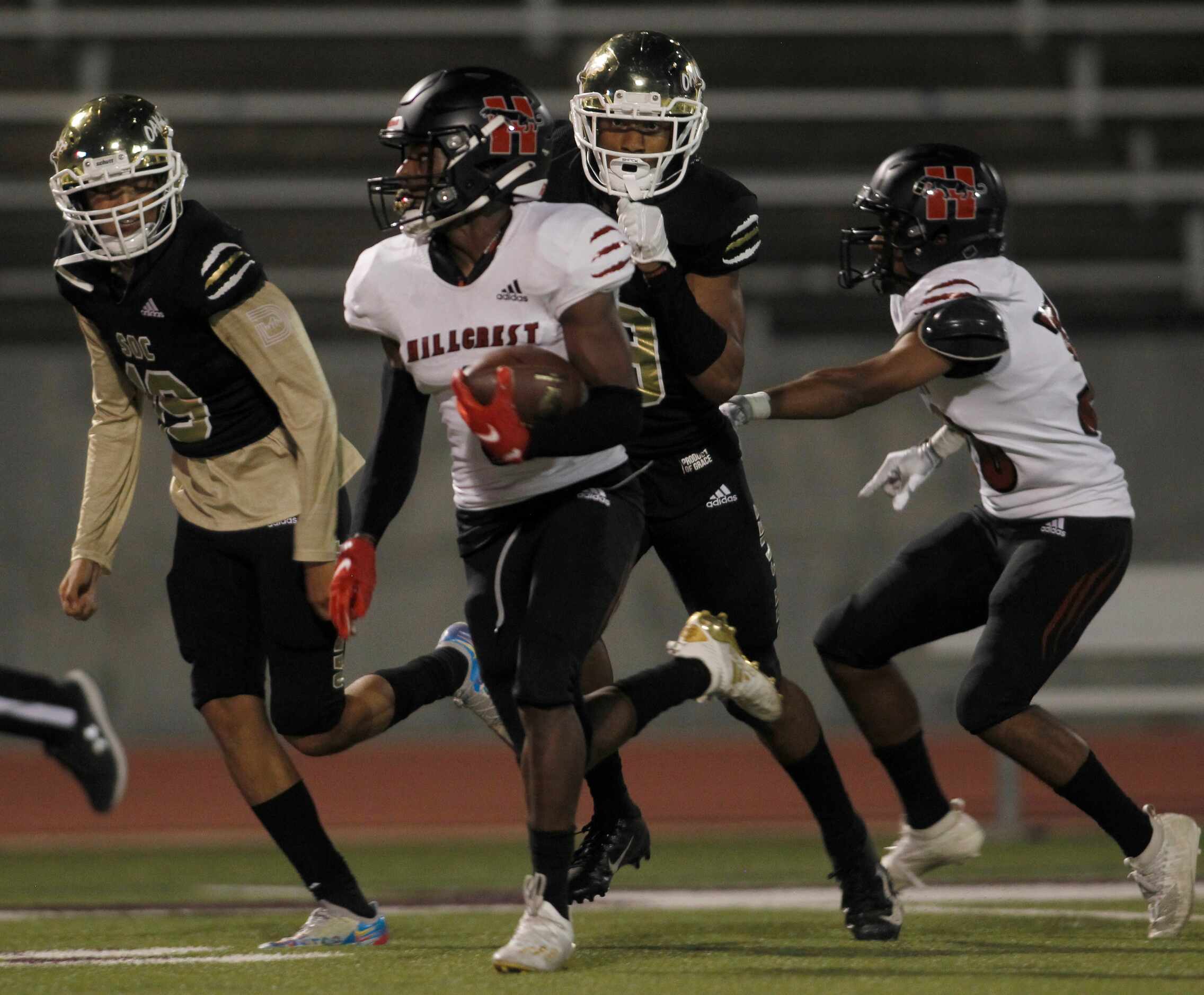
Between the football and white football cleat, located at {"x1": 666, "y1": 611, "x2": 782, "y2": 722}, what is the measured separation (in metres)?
0.77

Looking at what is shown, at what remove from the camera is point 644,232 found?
12.0 ft

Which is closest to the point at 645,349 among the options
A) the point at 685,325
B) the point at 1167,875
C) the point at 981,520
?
the point at 685,325

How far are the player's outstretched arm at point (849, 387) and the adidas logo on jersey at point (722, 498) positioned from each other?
23 centimetres

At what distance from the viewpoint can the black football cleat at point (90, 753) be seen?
4371 millimetres

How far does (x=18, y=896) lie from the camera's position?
212 inches

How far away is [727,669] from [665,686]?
0.47ft

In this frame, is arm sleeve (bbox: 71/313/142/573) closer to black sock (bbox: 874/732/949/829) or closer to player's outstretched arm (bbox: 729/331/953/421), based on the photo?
player's outstretched arm (bbox: 729/331/953/421)

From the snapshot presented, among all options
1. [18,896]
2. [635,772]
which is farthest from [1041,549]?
[635,772]

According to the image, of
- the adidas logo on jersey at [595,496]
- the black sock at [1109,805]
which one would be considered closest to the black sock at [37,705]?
the adidas logo on jersey at [595,496]

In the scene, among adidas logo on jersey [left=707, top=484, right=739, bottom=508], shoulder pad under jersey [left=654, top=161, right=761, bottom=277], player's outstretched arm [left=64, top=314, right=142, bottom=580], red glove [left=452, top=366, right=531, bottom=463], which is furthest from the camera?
player's outstretched arm [left=64, top=314, right=142, bottom=580]

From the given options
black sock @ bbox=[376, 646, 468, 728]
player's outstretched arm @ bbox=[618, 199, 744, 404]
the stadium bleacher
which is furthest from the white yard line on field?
the stadium bleacher

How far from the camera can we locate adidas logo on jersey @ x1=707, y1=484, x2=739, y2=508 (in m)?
4.07

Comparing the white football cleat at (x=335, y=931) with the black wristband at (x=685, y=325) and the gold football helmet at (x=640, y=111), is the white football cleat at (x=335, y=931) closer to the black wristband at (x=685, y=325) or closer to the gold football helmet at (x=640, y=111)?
the black wristband at (x=685, y=325)

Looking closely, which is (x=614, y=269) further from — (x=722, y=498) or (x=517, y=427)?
(x=722, y=498)
